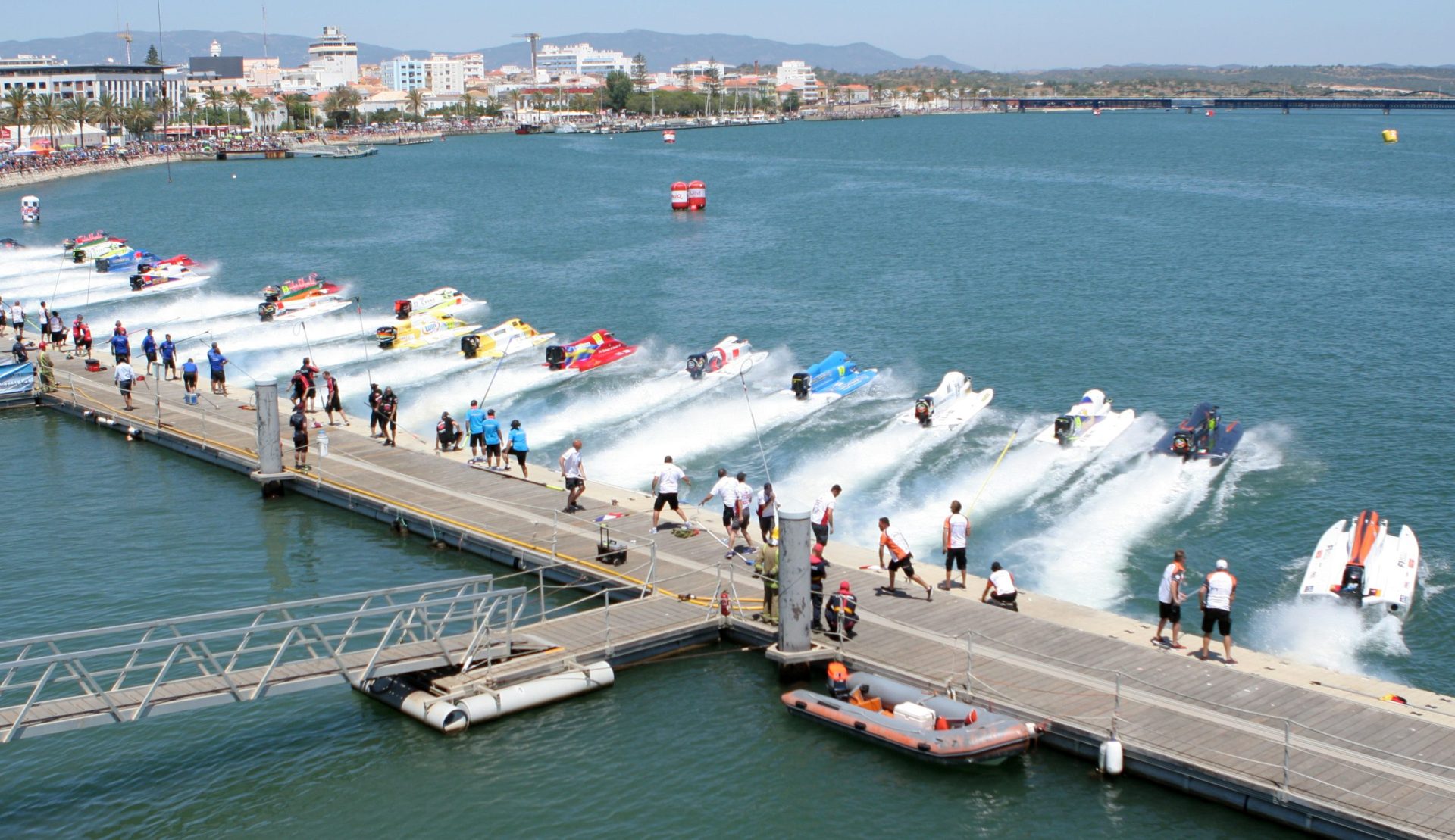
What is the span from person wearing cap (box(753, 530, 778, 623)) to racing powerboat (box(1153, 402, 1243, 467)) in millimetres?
15529

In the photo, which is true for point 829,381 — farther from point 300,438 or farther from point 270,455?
point 270,455

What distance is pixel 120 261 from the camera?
6906 cm

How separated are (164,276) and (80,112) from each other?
406 feet

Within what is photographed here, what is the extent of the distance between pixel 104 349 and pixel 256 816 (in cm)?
3611

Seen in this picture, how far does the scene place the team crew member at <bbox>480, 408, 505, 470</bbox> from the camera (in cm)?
3095

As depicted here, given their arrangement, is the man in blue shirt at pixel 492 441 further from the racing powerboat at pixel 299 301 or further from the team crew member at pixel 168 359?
the racing powerboat at pixel 299 301

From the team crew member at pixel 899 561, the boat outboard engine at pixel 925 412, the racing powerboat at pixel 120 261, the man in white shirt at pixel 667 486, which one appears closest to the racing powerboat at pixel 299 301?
the racing powerboat at pixel 120 261

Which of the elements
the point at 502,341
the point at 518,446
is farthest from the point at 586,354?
the point at 518,446

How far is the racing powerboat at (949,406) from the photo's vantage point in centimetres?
3706

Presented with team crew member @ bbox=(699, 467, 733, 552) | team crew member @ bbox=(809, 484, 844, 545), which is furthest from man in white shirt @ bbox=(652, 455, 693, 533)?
team crew member @ bbox=(809, 484, 844, 545)

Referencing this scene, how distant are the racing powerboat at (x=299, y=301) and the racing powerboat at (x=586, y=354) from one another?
14073 millimetres

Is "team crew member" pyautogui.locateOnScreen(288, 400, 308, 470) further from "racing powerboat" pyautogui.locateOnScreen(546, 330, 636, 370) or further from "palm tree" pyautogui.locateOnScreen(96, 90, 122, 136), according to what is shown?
"palm tree" pyautogui.locateOnScreen(96, 90, 122, 136)

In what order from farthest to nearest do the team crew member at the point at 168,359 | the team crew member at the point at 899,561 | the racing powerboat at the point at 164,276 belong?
1. the racing powerboat at the point at 164,276
2. the team crew member at the point at 168,359
3. the team crew member at the point at 899,561

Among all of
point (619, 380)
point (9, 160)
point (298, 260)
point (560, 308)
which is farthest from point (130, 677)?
point (9, 160)
